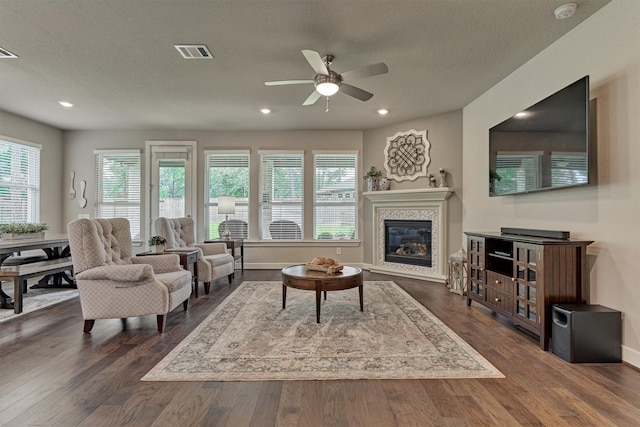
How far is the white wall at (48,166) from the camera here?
5520 mm

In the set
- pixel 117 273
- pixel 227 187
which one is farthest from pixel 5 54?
pixel 227 187

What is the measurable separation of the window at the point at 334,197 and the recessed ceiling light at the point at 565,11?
153 inches

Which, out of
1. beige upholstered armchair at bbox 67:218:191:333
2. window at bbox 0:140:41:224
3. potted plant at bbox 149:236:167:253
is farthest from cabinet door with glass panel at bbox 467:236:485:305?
window at bbox 0:140:41:224

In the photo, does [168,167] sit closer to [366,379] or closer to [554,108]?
[366,379]

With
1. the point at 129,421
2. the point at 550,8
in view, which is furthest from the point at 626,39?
the point at 129,421

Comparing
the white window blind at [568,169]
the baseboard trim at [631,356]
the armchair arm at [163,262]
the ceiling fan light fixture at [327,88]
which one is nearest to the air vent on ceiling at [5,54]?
the armchair arm at [163,262]

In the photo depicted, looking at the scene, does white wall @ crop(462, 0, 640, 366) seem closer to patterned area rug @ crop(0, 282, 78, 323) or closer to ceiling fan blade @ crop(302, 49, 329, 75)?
ceiling fan blade @ crop(302, 49, 329, 75)

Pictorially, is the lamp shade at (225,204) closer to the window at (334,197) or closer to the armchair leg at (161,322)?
the window at (334,197)

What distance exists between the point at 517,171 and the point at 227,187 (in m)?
4.88

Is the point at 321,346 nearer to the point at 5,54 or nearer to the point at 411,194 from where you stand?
the point at 411,194

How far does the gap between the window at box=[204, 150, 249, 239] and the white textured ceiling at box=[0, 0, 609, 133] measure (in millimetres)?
1376

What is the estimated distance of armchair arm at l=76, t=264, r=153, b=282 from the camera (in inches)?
112

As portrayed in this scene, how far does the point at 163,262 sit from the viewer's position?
3.64 meters

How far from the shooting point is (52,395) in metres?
1.92
